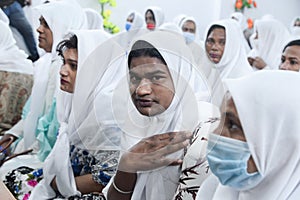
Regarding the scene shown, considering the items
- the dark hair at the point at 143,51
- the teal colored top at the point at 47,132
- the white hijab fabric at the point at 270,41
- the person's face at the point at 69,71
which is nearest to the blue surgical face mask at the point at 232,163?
the dark hair at the point at 143,51

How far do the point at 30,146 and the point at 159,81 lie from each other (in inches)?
45.0

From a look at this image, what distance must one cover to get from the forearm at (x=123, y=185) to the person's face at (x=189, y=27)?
155 inches

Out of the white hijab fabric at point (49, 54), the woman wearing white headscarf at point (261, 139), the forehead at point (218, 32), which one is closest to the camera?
the woman wearing white headscarf at point (261, 139)

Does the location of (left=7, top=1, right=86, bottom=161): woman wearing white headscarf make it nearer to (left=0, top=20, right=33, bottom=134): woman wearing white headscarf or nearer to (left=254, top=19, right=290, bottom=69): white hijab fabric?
(left=0, top=20, right=33, bottom=134): woman wearing white headscarf

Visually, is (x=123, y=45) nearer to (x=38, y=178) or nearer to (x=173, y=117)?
(x=173, y=117)

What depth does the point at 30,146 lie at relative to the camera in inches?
84.4

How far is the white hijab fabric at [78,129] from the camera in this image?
1646 millimetres

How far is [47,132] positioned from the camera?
200 centimetres

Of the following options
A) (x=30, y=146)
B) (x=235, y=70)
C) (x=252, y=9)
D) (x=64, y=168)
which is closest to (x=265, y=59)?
(x=235, y=70)

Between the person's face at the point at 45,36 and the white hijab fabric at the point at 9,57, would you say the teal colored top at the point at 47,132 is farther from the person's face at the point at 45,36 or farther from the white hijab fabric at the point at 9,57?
the white hijab fabric at the point at 9,57

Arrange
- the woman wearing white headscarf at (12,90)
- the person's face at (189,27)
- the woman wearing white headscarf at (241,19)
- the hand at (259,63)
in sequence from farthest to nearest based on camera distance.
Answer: the woman wearing white headscarf at (241,19), the person's face at (189,27), the hand at (259,63), the woman wearing white headscarf at (12,90)

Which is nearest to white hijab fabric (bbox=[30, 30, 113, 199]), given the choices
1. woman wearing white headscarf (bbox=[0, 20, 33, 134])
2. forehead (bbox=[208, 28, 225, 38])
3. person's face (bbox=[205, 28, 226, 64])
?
woman wearing white headscarf (bbox=[0, 20, 33, 134])

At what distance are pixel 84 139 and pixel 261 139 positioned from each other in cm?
85

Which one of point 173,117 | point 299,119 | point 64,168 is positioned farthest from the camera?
point 64,168
